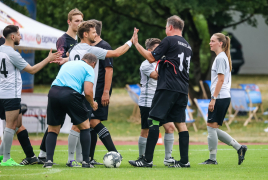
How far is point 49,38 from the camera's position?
445 inches

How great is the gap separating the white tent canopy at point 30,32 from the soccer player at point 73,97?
5.23 meters

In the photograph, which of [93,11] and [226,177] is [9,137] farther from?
[93,11]

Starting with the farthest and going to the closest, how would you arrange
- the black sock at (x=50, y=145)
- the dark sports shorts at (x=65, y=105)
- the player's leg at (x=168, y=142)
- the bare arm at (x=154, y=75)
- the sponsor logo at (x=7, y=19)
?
the sponsor logo at (x=7, y=19)
the player's leg at (x=168, y=142)
the bare arm at (x=154, y=75)
the black sock at (x=50, y=145)
the dark sports shorts at (x=65, y=105)

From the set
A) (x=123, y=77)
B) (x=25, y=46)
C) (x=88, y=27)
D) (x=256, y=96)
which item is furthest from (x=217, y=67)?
(x=123, y=77)

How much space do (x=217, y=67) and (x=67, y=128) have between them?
251 inches

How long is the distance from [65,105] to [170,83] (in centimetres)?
147

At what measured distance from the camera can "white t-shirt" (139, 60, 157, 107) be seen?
6.39 m

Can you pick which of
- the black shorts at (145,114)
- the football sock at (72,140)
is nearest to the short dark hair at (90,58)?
the football sock at (72,140)

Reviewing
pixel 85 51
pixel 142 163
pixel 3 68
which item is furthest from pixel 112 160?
pixel 3 68

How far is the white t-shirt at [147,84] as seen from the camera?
6391mm

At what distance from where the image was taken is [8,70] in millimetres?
6105

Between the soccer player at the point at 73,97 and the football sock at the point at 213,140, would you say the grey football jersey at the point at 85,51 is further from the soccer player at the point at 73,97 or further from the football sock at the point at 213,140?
the football sock at the point at 213,140

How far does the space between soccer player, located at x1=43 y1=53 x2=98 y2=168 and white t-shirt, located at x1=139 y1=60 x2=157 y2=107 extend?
104cm

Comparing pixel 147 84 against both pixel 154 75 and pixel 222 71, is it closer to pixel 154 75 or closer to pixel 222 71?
pixel 154 75
